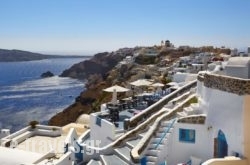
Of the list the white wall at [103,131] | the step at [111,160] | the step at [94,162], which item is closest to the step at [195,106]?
the white wall at [103,131]

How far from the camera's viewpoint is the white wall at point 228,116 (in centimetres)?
1235

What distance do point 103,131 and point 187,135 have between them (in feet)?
17.3

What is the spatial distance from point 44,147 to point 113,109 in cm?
512

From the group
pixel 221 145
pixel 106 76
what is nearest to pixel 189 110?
pixel 221 145

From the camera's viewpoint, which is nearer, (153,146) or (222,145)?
(222,145)

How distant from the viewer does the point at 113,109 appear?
814 inches

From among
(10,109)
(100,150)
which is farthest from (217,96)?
(10,109)

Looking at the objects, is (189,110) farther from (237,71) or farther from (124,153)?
(124,153)

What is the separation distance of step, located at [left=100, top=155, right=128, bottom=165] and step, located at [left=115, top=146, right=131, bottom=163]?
14 centimetres

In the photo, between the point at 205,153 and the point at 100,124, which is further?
the point at 100,124

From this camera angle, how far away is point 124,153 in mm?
15695

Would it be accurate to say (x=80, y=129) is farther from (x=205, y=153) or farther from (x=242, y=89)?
(x=242, y=89)

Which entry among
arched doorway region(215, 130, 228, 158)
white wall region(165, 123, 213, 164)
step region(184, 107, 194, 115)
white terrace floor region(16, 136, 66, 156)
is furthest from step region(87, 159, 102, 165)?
white terrace floor region(16, 136, 66, 156)

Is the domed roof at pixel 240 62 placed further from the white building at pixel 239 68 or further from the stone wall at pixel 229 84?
the stone wall at pixel 229 84
